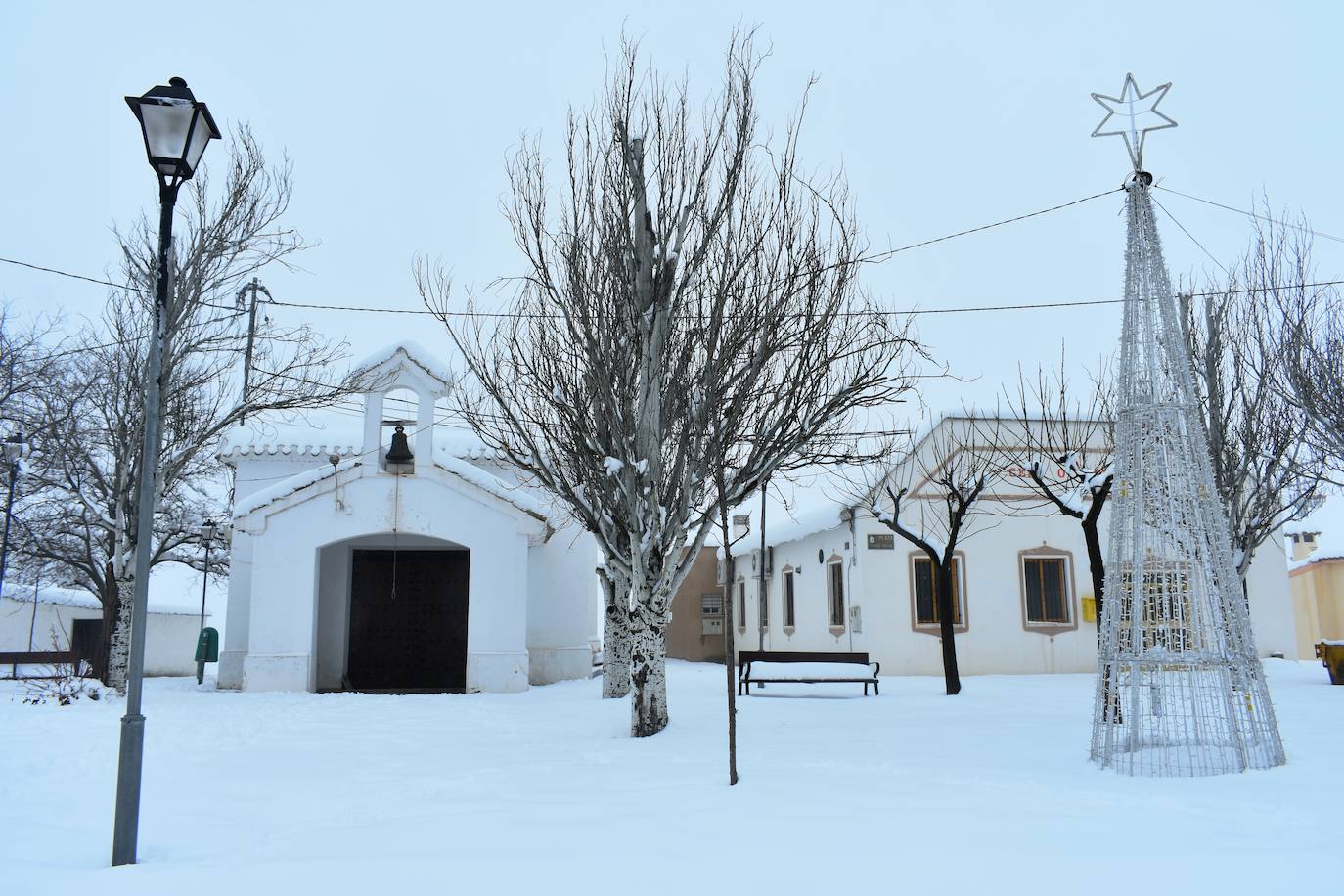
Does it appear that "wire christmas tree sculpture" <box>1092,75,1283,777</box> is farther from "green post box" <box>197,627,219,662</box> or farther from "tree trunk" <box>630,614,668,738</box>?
"green post box" <box>197,627,219,662</box>

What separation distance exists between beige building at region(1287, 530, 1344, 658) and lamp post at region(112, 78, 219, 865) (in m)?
31.9

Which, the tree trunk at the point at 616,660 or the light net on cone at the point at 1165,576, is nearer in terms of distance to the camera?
the light net on cone at the point at 1165,576

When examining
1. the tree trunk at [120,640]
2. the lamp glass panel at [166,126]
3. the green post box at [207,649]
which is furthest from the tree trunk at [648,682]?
the green post box at [207,649]

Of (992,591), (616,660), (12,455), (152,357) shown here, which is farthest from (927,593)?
(12,455)

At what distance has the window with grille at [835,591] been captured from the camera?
21281 mm

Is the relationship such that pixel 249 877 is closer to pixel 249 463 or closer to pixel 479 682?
pixel 479 682

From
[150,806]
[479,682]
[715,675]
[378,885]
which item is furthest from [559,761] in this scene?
[715,675]

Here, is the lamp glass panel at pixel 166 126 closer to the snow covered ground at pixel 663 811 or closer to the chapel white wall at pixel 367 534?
the snow covered ground at pixel 663 811

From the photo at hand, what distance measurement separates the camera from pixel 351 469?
16.8 meters

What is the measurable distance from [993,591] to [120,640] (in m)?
Result: 16.7

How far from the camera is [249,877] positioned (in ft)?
16.6

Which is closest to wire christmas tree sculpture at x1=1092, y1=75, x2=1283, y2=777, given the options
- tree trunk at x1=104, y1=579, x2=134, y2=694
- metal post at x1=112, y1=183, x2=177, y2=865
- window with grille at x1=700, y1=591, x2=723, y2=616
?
Result: metal post at x1=112, y1=183, x2=177, y2=865

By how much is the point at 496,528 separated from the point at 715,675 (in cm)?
716

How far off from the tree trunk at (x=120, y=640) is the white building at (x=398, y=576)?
1898 mm
